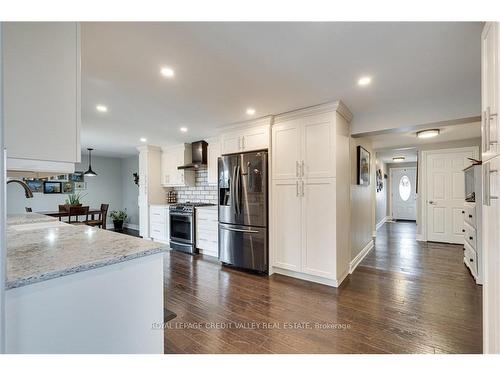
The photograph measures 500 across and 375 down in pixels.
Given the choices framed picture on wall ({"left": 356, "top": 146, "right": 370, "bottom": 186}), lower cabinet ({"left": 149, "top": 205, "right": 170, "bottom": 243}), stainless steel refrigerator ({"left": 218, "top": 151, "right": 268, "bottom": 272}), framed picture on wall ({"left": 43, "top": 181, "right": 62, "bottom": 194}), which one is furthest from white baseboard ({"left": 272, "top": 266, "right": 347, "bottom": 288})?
framed picture on wall ({"left": 43, "top": 181, "right": 62, "bottom": 194})

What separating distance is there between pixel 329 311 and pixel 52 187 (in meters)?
7.38

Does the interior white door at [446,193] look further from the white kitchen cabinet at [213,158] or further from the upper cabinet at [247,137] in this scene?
the white kitchen cabinet at [213,158]

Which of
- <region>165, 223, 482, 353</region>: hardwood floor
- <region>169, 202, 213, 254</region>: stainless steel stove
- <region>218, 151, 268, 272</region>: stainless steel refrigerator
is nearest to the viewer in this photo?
<region>165, 223, 482, 353</region>: hardwood floor

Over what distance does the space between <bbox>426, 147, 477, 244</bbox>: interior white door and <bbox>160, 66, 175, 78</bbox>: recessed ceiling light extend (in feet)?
19.0

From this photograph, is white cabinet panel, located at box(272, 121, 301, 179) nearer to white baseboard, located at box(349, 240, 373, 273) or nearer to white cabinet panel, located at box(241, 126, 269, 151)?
white cabinet panel, located at box(241, 126, 269, 151)

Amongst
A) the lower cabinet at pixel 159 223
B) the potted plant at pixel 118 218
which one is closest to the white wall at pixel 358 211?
the lower cabinet at pixel 159 223

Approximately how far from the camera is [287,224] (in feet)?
10.4

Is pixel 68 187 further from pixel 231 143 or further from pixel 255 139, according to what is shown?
pixel 255 139

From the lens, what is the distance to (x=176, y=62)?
1858mm

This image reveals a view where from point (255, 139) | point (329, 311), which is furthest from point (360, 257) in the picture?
point (255, 139)

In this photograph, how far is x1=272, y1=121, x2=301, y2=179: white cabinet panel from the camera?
3.05 m

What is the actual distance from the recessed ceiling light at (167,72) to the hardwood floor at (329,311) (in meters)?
2.25
